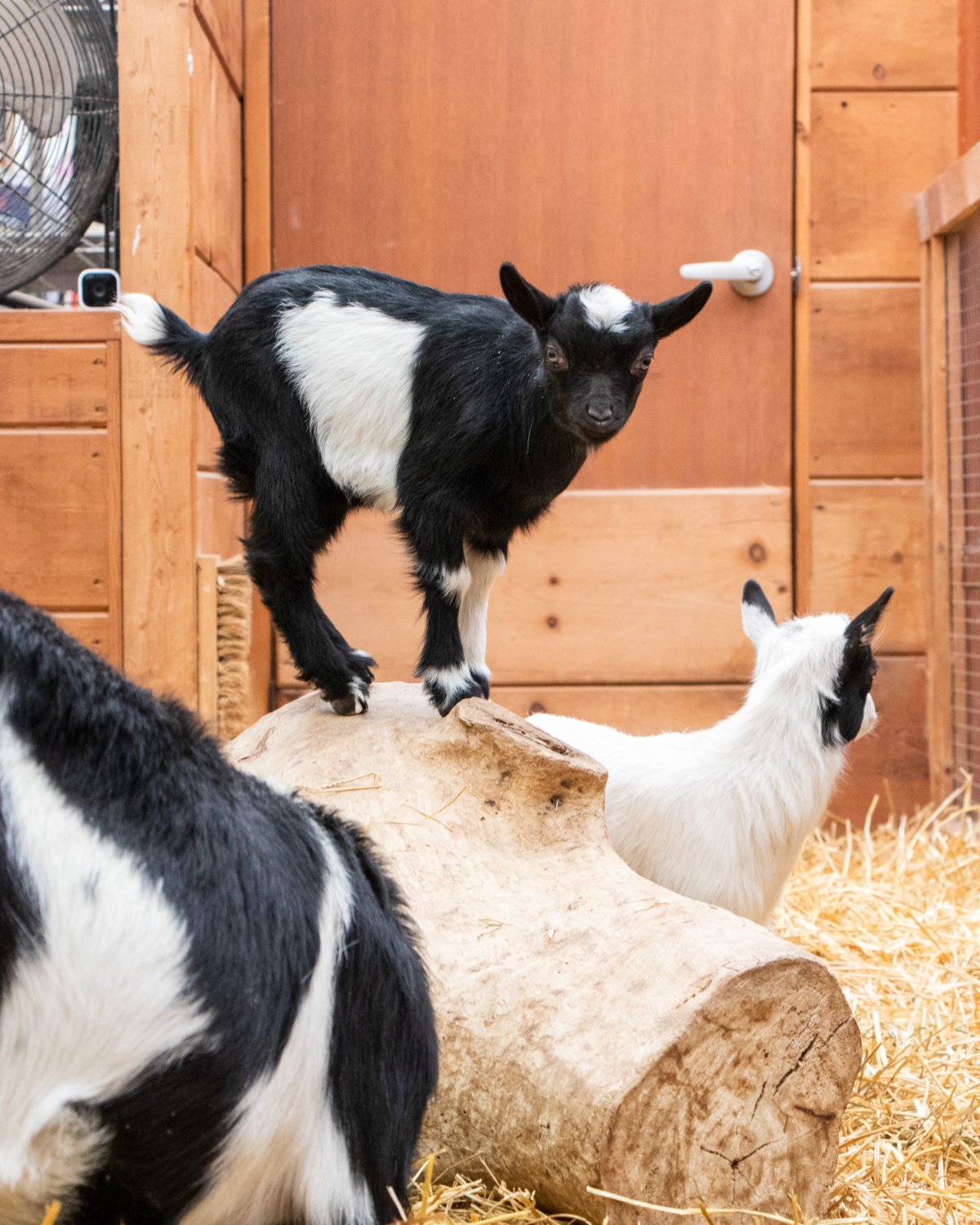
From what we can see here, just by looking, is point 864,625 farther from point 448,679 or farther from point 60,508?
point 60,508

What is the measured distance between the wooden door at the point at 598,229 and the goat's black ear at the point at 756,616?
3.43ft

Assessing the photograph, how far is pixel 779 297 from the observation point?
3.50 metres

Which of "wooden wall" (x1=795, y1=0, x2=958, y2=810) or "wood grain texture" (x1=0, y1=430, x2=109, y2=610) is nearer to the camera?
"wood grain texture" (x1=0, y1=430, x2=109, y2=610)

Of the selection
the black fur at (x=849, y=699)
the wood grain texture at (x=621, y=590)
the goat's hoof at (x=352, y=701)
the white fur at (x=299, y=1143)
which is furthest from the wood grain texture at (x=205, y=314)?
the white fur at (x=299, y=1143)

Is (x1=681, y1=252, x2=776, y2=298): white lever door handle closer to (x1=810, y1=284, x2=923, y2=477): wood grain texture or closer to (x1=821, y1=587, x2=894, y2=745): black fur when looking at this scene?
(x1=810, y1=284, x2=923, y2=477): wood grain texture

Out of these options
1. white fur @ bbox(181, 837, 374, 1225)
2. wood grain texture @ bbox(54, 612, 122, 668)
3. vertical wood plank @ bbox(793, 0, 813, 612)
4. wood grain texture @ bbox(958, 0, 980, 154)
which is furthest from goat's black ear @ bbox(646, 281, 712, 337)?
wood grain texture @ bbox(958, 0, 980, 154)

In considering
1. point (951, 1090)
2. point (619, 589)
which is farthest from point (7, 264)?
point (951, 1090)

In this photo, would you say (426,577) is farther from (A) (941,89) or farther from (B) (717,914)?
(A) (941,89)

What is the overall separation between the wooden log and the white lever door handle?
2.06 metres

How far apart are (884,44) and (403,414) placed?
222 cm

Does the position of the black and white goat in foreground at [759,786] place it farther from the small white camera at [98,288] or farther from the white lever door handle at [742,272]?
the small white camera at [98,288]

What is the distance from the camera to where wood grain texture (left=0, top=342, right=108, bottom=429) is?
9.25ft

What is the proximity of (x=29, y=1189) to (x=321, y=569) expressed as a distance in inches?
104

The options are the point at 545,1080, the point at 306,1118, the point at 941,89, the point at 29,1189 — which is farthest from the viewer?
the point at 941,89
